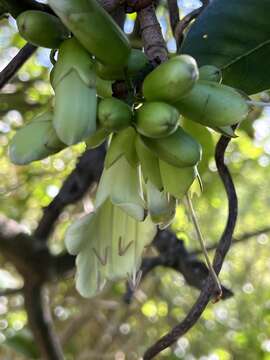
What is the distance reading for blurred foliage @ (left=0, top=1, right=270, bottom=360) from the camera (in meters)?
1.97

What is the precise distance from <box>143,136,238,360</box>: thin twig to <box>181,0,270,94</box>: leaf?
0.30ft

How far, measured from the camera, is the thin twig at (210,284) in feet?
2.25

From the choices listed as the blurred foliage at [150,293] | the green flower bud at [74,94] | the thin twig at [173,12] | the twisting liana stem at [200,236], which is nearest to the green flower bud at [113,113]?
the green flower bud at [74,94]

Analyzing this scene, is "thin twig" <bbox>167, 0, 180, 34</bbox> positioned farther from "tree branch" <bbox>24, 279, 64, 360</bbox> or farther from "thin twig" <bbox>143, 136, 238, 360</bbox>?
"tree branch" <bbox>24, 279, 64, 360</bbox>

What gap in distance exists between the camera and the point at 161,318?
7.72 feet

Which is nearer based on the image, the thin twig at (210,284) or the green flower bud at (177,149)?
the green flower bud at (177,149)

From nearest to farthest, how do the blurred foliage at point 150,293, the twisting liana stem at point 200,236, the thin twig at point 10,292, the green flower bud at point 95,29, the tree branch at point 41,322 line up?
the green flower bud at point 95,29 → the twisting liana stem at point 200,236 → the tree branch at point 41,322 → the thin twig at point 10,292 → the blurred foliage at point 150,293

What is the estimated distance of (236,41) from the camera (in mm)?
682

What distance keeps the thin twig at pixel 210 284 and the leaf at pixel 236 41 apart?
0.30 feet

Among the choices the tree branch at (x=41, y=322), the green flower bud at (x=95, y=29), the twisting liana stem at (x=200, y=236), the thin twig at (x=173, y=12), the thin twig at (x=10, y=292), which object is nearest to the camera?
the green flower bud at (x=95, y=29)

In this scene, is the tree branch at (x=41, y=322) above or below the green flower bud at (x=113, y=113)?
below

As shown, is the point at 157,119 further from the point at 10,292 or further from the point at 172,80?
the point at 10,292

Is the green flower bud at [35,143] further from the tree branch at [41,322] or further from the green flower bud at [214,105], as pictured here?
the tree branch at [41,322]

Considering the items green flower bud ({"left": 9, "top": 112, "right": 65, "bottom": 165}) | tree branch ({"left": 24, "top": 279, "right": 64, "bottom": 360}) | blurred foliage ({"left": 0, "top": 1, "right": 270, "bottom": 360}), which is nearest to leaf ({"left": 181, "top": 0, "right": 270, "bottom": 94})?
green flower bud ({"left": 9, "top": 112, "right": 65, "bottom": 165})
